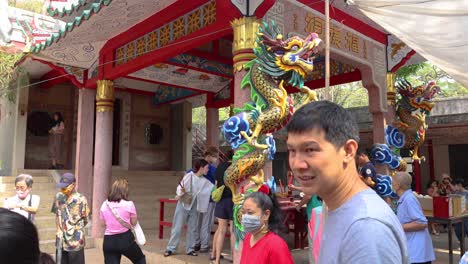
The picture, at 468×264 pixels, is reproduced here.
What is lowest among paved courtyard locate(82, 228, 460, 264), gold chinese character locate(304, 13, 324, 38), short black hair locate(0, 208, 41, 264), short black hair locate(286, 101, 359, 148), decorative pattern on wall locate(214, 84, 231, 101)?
paved courtyard locate(82, 228, 460, 264)

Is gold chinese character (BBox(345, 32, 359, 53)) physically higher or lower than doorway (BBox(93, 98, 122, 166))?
higher

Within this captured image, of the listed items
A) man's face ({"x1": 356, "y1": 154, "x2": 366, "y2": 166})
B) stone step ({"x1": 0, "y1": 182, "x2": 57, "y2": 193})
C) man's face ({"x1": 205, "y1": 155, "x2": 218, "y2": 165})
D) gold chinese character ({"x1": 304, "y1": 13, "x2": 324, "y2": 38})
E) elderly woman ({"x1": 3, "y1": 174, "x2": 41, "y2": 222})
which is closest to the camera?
elderly woman ({"x1": 3, "y1": 174, "x2": 41, "y2": 222})

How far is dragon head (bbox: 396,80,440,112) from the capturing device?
21.9 feet

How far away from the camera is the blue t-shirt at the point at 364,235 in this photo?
0.98 metres

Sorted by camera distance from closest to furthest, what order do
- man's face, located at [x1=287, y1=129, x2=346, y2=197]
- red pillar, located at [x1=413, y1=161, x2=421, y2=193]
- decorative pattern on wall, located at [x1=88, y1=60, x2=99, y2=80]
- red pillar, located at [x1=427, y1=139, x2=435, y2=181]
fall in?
man's face, located at [x1=287, y1=129, x2=346, y2=197] < decorative pattern on wall, located at [x1=88, y1=60, x2=99, y2=80] < red pillar, located at [x1=413, y1=161, x2=421, y2=193] < red pillar, located at [x1=427, y1=139, x2=435, y2=181]

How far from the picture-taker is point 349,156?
3.92ft

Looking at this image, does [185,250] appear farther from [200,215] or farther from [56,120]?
[56,120]

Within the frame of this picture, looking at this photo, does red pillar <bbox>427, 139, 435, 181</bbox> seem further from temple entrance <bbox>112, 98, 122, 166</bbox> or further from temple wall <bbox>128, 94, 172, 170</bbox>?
temple entrance <bbox>112, 98, 122, 166</bbox>

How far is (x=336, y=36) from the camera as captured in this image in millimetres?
6164

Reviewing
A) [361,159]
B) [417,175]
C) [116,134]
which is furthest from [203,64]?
[417,175]

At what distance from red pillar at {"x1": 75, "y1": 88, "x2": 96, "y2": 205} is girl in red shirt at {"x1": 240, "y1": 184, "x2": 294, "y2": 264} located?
6.44 m

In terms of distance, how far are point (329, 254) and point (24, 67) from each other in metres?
10.4

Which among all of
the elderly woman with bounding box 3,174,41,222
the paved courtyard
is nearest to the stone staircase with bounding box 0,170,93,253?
the paved courtyard

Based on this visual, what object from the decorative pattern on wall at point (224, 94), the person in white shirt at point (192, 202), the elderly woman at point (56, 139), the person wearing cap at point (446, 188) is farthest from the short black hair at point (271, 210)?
the elderly woman at point (56, 139)
